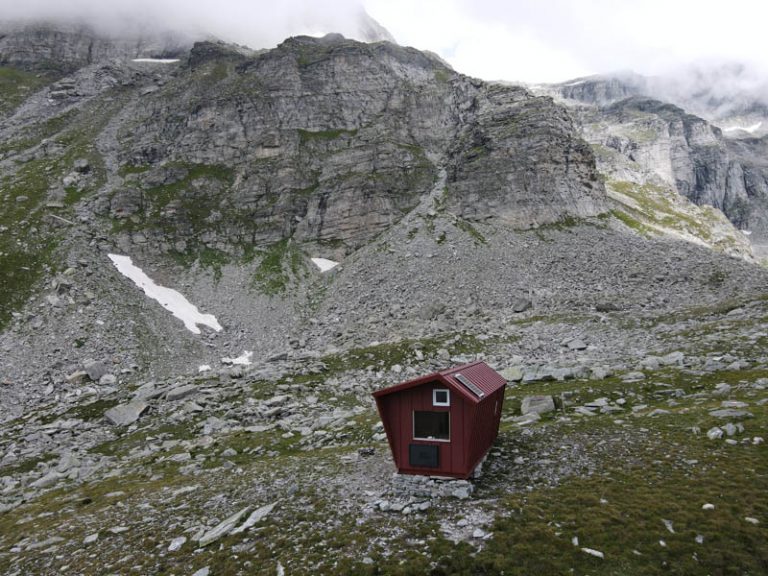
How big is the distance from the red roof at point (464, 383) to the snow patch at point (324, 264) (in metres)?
71.4

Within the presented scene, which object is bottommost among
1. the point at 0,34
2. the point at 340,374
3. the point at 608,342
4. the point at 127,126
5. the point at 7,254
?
the point at 340,374

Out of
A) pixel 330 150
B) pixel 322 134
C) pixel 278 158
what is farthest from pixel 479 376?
pixel 322 134

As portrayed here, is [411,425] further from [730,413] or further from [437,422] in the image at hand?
[730,413]

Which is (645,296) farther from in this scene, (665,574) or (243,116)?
(243,116)

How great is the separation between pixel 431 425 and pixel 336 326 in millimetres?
47890

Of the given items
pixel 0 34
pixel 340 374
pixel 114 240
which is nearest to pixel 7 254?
pixel 114 240

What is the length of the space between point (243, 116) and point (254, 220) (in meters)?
34.9

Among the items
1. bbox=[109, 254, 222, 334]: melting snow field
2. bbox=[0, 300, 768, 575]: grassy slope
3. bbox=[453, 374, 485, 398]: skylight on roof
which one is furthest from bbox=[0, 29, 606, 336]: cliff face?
bbox=[453, 374, 485, 398]: skylight on roof

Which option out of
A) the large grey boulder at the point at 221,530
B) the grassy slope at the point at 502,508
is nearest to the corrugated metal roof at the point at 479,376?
the grassy slope at the point at 502,508

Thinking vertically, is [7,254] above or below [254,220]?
below

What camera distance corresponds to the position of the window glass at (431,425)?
2041 centimetres

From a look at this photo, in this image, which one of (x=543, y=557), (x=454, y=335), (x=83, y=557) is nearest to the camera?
(x=543, y=557)

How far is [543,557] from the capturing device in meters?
14.1

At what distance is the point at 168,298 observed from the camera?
78.4 metres
